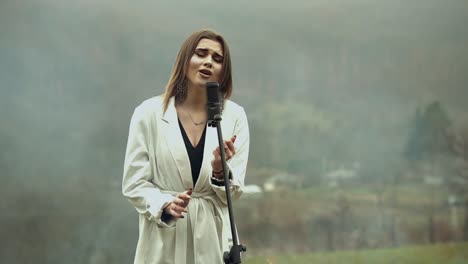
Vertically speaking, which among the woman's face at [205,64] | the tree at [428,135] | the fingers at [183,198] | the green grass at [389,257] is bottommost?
the green grass at [389,257]

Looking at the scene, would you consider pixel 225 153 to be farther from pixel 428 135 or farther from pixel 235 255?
pixel 428 135

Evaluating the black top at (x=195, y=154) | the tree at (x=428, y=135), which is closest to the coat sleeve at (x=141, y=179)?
the black top at (x=195, y=154)

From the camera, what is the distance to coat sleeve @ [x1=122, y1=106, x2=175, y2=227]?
2246 millimetres

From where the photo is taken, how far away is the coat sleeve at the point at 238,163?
7.61ft

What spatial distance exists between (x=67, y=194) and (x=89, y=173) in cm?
18

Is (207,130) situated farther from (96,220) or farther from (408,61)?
(408,61)

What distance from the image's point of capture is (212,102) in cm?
212

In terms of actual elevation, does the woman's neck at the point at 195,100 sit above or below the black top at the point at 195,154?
above

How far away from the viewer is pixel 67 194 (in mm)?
4352

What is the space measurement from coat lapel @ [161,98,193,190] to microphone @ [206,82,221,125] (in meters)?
0.28

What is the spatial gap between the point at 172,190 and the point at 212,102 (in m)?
0.39

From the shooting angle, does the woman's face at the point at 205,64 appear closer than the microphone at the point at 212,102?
No

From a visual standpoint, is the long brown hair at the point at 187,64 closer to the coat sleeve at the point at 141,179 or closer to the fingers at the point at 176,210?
the coat sleeve at the point at 141,179

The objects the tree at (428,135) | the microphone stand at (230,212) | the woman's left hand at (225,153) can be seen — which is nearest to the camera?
the microphone stand at (230,212)
